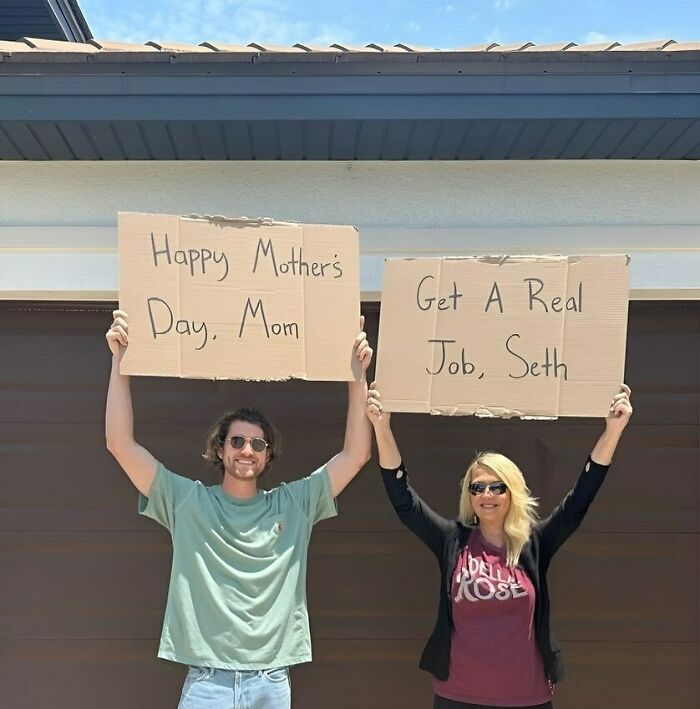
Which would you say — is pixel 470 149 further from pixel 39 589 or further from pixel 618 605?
pixel 39 589

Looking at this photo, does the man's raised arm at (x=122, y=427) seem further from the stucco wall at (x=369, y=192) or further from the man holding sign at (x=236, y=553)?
the stucco wall at (x=369, y=192)

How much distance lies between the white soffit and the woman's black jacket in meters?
1.06

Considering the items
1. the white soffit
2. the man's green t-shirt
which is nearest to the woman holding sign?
the man's green t-shirt

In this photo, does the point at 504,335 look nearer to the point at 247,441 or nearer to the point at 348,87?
the point at 247,441

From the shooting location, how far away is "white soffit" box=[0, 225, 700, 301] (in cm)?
304

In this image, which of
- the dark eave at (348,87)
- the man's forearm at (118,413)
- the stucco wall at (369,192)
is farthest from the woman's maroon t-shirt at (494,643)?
the dark eave at (348,87)

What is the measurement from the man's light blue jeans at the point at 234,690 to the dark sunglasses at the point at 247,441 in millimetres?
670

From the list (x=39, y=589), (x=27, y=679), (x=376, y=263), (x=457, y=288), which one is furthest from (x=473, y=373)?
(x=27, y=679)

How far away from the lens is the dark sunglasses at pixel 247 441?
2287 mm

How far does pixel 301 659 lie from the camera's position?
2180 millimetres

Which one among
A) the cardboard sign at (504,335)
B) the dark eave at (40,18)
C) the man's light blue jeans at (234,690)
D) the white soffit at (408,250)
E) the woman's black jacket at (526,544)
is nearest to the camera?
the man's light blue jeans at (234,690)

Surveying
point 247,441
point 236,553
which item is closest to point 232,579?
point 236,553

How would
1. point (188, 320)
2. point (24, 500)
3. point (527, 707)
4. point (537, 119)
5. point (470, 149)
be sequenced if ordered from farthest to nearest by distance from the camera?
point (24, 500)
point (470, 149)
point (537, 119)
point (188, 320)
point (527, 707)

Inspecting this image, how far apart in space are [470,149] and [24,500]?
8.07 feet
